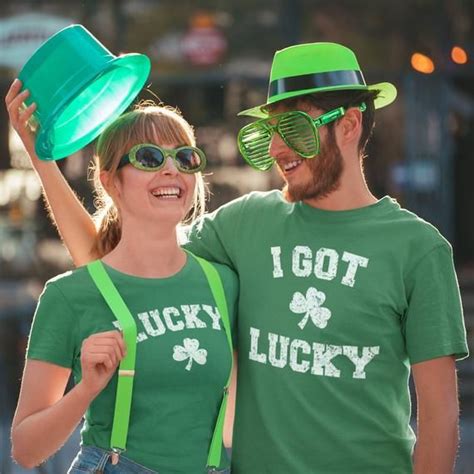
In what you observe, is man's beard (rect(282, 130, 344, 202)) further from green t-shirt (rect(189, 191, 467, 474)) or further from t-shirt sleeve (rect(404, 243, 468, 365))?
t-shirt sleeve (rect(404, 243, 468, 365))

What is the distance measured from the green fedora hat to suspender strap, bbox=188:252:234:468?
500 mm

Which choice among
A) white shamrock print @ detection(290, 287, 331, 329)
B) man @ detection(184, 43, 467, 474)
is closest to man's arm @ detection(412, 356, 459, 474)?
man @ detection(184, 43, 467, 474)

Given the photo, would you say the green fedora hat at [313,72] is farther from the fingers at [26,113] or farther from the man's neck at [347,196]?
the fingers at [26,113]

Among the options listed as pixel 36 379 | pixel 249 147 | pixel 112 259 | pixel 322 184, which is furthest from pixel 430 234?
pixel 36 379

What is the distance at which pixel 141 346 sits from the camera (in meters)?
3.26

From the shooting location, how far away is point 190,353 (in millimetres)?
3293

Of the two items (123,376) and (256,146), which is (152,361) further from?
(256,146)

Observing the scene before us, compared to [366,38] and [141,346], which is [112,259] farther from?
[366,38]

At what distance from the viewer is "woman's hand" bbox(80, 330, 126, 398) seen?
3047 millimetres

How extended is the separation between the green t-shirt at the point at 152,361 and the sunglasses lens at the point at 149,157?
295 millimetres

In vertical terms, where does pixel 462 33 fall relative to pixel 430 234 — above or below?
above

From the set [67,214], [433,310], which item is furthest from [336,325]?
[67,214]

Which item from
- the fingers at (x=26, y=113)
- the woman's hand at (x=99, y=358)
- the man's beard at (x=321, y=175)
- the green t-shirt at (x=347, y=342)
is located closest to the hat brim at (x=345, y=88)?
the man's beard at (x=321, y=175)

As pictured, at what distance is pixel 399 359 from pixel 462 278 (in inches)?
275
